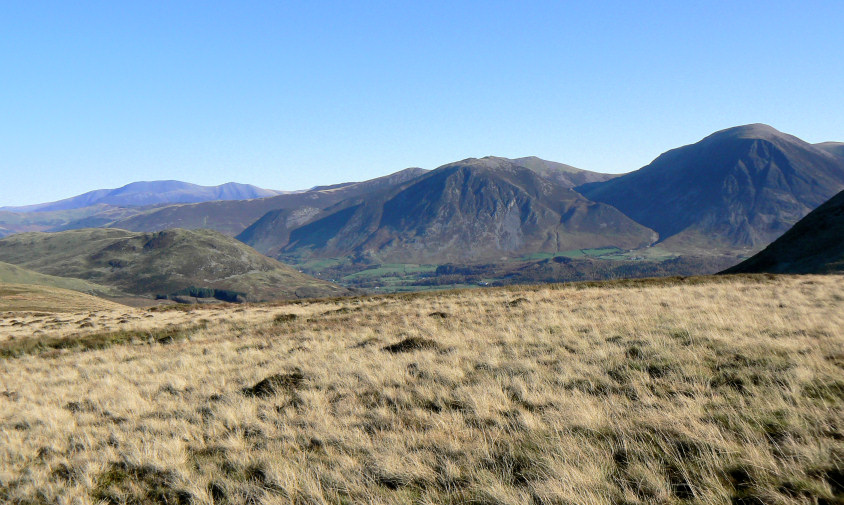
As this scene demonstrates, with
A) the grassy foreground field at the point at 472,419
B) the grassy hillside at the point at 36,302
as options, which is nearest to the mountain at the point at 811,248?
the grassy foreground field at the point at 472,419

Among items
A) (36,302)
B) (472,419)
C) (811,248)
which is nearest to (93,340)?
(472,419)

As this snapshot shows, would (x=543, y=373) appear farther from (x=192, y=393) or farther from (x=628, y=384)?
(x=192, y=393)

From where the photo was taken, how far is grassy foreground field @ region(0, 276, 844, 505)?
5.18m

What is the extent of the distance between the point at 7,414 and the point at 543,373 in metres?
13.9

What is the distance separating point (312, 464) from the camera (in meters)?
6.45

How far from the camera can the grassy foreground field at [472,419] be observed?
5184mm

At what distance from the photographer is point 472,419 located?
7.55 meters

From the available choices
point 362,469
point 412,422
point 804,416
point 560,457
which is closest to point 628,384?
point 804,416

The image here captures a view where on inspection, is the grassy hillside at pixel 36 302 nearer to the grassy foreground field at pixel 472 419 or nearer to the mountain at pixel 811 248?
the grassy foreground field at pixel 472 419

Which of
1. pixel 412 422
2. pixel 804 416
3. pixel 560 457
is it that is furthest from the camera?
pixel 412 422

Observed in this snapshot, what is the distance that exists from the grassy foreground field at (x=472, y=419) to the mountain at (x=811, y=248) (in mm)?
40279

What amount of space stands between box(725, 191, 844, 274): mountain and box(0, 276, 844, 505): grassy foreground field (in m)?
40.3

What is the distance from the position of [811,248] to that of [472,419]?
63.2 metres

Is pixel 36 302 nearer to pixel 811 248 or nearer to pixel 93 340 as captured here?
pixel 93 340
